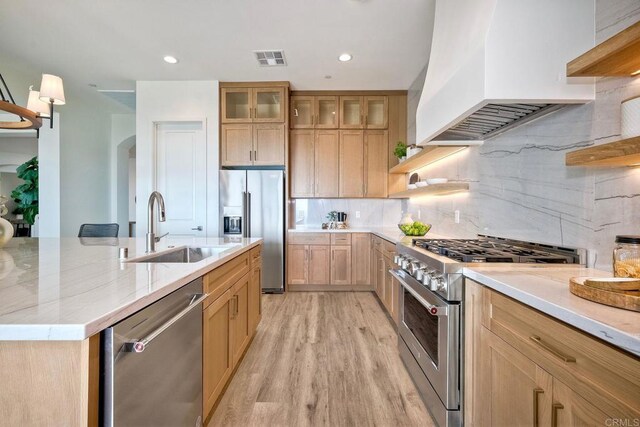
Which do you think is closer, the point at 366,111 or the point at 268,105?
the point at 268,105

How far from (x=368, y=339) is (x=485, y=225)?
139 centimetres

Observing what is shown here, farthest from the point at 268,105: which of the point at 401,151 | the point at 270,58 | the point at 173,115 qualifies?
the point at 401,151

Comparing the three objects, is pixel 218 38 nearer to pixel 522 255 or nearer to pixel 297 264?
pixel 297 264

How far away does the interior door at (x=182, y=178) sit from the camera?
13.4 feet

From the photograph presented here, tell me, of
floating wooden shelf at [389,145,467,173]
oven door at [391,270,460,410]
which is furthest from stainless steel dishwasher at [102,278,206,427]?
floating wooden shelf at [389,145,467,173]

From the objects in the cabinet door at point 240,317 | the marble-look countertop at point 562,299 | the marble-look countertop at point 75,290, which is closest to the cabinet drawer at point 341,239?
the cabinet door at point 240,317

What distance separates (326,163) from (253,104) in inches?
51.9

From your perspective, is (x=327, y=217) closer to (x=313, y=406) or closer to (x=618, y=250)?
(x=313, y=406)

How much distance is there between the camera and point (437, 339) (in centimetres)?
154

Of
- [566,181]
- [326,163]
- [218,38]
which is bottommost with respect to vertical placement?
[566,181]

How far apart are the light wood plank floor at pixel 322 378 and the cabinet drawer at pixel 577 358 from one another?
3.13ft

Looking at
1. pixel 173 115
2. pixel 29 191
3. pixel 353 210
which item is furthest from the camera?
pixel 353 210

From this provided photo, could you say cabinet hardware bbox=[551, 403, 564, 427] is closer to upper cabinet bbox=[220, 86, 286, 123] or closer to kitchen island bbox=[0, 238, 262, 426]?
kitchen island bbox=[0, 238, 262, 426]

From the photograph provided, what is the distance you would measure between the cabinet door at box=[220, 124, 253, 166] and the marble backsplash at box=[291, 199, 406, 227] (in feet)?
3.41
